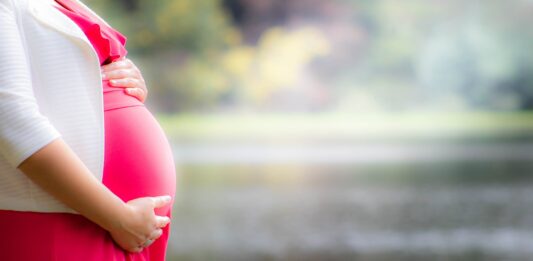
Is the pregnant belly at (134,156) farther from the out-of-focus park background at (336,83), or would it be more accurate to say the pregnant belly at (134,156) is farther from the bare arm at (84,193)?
the out-of-focus park background at (336,83)

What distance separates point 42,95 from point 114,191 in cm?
12

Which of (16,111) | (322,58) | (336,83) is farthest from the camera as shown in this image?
(336,83)

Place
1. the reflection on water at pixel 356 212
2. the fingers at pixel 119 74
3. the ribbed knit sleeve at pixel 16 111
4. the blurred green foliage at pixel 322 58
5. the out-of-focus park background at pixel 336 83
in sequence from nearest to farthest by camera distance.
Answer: the ribbed knit sleeve at pixel 16 111 → the fingers at pixel 119 74 → the reflection on water at pixel 356 212 → the out-of-focus park background at pixel 336 83 → the blurred green foliage at pixel 322 58

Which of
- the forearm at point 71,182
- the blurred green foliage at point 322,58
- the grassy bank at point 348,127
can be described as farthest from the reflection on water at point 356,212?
the forearm at point 71,182

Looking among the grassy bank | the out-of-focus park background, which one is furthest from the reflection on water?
the grassy bank

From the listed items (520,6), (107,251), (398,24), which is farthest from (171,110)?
(107,251)

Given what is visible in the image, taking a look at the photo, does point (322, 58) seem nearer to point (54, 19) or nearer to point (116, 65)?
point (116, 65)

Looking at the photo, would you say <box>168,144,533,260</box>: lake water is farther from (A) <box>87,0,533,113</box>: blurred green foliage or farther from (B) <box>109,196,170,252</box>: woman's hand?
(B) <box>109,196,170,252</box>: woman's hand

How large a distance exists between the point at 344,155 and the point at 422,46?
2.44m

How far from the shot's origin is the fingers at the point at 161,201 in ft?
2.84

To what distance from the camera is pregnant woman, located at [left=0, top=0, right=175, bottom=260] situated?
773 millimetres

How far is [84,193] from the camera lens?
2.58 feet

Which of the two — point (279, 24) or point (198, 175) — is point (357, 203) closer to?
point (198, 175)

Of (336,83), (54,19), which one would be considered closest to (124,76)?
(54,19)
